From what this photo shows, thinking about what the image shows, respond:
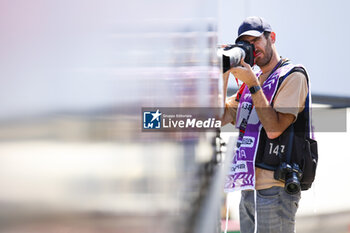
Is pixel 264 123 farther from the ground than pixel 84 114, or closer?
closer

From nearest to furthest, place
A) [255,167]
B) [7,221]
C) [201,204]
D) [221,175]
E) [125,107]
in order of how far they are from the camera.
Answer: [7,221] < [125,107] < [255,167] < [201,204] < [221,175]

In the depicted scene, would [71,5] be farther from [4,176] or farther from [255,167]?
[255,167]

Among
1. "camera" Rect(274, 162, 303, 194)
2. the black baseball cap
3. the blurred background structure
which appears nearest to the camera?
the blurred background structure

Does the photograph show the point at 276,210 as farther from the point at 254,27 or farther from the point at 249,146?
the point at 254,27

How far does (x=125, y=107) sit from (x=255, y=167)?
81 cm

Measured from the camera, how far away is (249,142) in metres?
1.27

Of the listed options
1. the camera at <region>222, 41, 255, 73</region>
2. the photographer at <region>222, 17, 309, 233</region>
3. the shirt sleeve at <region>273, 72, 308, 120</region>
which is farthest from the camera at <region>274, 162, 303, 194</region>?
the camera at <region>222, 41, 255, 73</region>


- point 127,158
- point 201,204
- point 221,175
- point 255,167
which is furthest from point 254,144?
point 221,175

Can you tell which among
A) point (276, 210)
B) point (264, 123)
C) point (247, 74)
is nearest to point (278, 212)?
point (276, 210)

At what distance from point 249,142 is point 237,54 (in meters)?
0.25

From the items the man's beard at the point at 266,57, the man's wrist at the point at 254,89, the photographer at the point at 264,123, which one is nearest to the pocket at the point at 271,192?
the photographer at the point at 264,123

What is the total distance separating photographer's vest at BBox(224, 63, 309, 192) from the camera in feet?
4.06

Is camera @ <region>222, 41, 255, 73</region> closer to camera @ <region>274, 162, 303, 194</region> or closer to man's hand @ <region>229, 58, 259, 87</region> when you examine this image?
man's hand @ <region>229, 58, 259, 87</region>

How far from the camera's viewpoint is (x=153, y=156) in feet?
2.40
